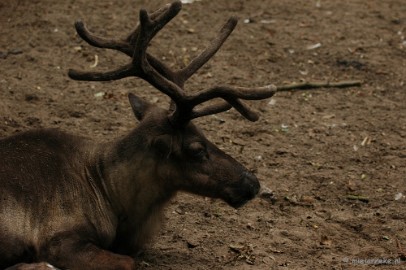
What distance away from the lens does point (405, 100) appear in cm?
887

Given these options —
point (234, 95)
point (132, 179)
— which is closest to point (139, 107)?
point (132, 179)

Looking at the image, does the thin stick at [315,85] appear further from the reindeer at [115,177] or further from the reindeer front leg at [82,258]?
the reindeer front leg at [82,258]

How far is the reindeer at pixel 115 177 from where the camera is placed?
18.1 feet

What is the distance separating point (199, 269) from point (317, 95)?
139 inches

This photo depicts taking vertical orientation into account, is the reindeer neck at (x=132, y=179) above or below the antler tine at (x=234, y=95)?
below

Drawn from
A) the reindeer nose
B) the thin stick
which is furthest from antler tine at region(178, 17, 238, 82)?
the thin stick

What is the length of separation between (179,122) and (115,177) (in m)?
0.65

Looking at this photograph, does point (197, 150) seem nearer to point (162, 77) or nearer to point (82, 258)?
point (162, 77)

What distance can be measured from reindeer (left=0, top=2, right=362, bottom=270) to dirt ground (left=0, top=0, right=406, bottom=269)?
536 mm

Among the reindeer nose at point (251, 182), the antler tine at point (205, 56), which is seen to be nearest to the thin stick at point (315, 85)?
the antler tine at point (205, 56)

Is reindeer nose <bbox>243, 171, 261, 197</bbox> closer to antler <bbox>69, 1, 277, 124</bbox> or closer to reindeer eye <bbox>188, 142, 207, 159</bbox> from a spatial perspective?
reindeer eye <bbox>188, 142, 207, 159</bbox>

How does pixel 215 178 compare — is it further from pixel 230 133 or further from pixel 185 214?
pixel 230 133

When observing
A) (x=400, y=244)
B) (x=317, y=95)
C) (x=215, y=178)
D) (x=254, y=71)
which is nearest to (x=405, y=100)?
(x=317, y=95)

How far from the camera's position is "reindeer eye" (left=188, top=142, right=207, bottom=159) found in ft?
19.0
